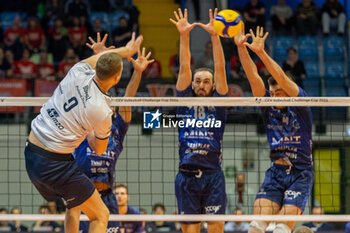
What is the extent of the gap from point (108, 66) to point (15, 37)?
11.8 meters

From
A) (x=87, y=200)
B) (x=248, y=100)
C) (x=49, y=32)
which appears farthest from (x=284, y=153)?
(x=49, y=32)

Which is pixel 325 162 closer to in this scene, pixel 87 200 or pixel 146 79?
pixel 146 79

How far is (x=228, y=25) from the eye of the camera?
7941 millimetres

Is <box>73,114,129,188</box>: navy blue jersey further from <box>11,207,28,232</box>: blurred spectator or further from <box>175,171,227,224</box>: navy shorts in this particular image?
<box>11,207,28,232</box>: blurred spectator

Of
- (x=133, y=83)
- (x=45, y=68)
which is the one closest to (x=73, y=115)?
(x=133, y=83)

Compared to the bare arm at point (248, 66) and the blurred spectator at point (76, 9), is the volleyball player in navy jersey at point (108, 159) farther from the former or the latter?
the blurred spectator at point (76, 9)

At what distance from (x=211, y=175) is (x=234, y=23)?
1.89 meters

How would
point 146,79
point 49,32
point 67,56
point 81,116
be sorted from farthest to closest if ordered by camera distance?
1. point 49,32
2. point 67,56
3. point 146,79
4. point 81,116

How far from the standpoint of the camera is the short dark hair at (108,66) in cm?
639

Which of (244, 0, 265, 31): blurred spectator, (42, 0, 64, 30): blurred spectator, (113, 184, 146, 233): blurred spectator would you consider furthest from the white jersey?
(42, 0, 64, 30): blurred spectator

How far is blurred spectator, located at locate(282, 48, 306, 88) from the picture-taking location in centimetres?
1619

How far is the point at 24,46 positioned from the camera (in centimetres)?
1681

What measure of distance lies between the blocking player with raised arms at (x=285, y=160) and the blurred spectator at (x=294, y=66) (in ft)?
27.0

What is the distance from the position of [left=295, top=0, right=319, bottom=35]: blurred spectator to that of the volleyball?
402 inches
